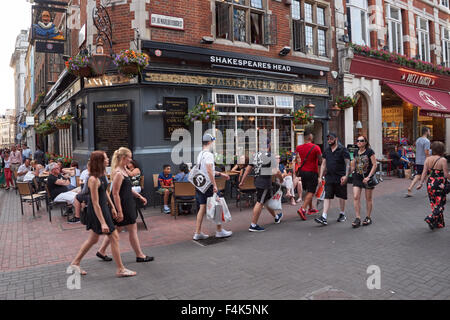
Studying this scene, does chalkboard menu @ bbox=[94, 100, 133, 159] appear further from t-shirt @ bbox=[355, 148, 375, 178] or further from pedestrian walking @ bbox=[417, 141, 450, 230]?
pedestrian walking @ bbox=[417, 141, 450, 230]

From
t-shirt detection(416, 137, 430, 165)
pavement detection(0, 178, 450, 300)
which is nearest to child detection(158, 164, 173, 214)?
pavement detection(0, 178, 450, 300)

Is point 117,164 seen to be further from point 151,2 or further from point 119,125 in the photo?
point 151,2

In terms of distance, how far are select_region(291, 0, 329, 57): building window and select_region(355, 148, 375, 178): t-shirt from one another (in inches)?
302

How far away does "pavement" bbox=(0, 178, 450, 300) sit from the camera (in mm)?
3799

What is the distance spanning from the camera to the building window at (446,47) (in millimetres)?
20609

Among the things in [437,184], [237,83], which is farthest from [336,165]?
[237,83]

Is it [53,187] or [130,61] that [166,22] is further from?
[53,187]

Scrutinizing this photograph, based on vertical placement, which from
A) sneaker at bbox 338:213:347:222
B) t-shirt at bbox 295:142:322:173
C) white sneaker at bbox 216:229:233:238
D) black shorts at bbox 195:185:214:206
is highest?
t-shirt at bbox 295:142:322:173

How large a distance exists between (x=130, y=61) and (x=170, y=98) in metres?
1.71

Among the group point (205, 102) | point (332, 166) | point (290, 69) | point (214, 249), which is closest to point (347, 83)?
point (290, 69)

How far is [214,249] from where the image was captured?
5.48 meters

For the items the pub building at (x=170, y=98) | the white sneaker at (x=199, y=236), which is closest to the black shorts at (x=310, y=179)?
the white sneaker at (x=199, y=236)

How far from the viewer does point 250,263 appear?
15.5ft
